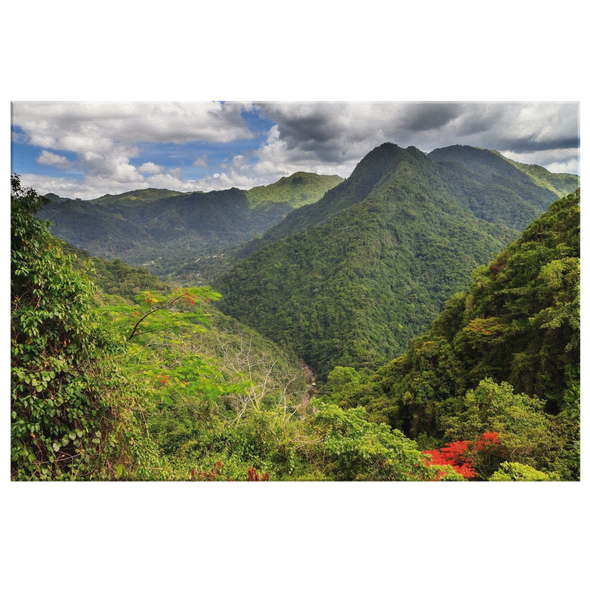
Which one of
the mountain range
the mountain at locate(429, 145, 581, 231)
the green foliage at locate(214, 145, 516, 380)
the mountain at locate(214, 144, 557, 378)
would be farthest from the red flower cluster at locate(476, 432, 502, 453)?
the mountain at locate(429, 145, 581, 231)

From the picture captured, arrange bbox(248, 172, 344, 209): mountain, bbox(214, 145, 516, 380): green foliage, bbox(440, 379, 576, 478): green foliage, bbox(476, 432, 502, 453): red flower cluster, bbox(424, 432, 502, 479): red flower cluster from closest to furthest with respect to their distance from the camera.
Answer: bbox(440, 379, 576, 478): green foliage < bbox(424, 432, 502, 479): red flower cluster < bbox(476, 432, 502, 453): red flower cluster < bbox(214, 145, 516, 380): green foliage < bbox(248, 172, 344, 209): mountain

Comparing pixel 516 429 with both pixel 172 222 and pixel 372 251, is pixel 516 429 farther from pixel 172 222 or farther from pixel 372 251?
pixel 172 222

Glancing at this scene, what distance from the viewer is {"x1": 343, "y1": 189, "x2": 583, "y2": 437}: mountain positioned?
6.37m

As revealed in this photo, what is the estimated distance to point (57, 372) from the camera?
2162 mm

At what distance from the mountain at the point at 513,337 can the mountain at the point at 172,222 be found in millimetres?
97895

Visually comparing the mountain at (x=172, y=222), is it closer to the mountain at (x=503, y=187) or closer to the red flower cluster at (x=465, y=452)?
the mountain at (x=503, y=187)

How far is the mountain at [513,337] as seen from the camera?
6.37 metres

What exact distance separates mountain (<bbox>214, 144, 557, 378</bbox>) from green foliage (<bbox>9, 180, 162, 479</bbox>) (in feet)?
94.9

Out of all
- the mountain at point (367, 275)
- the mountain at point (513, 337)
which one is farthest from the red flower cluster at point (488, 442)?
the mountain at point (367, 275)

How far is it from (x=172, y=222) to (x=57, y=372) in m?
190

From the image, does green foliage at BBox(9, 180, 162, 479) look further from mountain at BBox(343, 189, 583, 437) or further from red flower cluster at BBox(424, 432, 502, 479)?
mountain at BBox(343, 189, 583, 437)

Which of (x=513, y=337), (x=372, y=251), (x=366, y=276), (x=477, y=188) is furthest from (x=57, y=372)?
(x=477, y=188)
